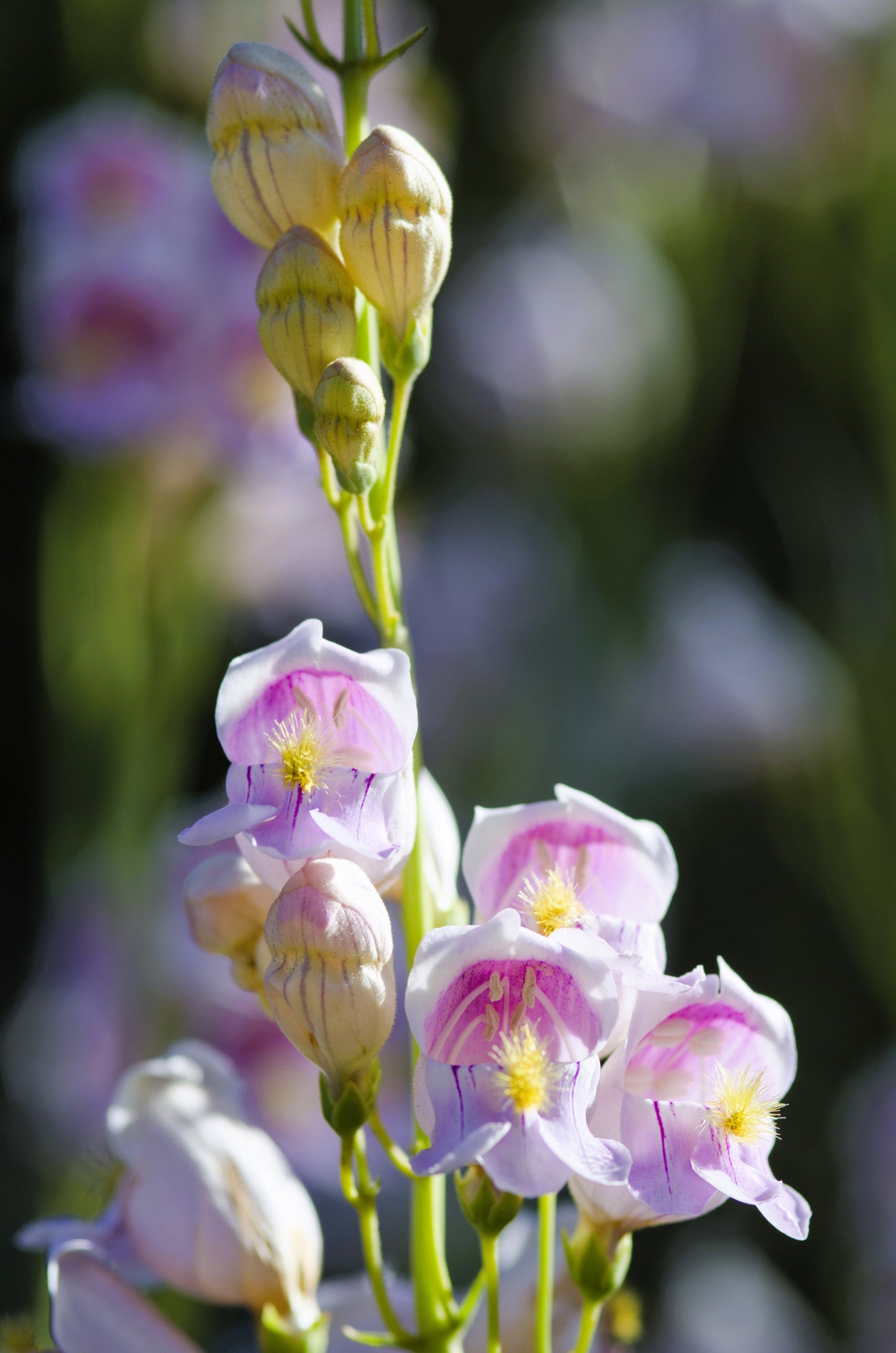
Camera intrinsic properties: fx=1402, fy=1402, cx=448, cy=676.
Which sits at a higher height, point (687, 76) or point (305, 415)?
point (687, 76)

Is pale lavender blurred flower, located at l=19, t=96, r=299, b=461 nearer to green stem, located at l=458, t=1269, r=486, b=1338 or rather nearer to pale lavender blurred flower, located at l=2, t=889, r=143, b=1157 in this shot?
pale lavender blurred flower, located at l=2, t=889, r=143, b=1157

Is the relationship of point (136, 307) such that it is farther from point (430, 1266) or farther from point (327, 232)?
point (430, 1266)

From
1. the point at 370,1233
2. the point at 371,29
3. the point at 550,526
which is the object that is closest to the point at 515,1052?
the point at 370,1233

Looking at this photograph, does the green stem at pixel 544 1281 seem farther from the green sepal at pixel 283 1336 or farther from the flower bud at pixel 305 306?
the flower bud at pixel 305 306

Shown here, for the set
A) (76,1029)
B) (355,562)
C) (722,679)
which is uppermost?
(355,562)

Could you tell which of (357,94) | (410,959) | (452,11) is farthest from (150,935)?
(452,11)

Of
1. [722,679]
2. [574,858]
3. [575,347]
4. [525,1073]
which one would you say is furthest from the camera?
[575,347]
